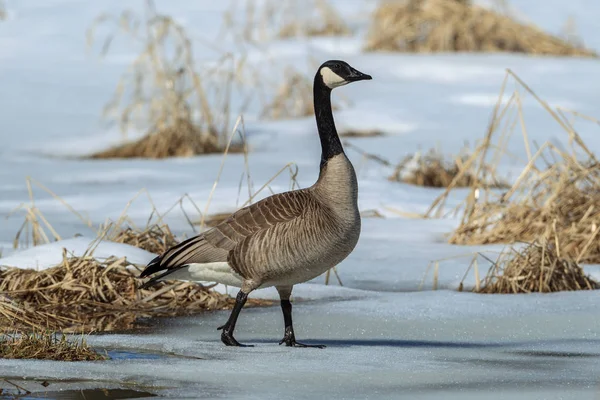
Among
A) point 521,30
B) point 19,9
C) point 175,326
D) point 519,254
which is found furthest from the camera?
point 19,9

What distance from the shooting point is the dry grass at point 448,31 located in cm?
1898

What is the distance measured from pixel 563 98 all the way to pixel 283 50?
17.1 feet

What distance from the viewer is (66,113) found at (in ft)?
53.7

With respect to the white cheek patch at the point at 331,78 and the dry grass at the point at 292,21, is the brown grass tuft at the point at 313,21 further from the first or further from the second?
the white cheek patch at the point at 331,78

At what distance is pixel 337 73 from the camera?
6.08 meters

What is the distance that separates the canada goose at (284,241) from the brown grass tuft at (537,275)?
6.52 feet

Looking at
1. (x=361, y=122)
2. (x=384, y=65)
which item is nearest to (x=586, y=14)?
(x=384, y=65)

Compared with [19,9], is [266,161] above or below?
below

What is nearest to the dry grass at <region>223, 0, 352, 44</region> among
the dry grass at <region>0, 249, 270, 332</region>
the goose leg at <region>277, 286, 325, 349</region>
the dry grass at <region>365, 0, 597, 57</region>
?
the dry grass at <region>365, 0, 597, 57</region>

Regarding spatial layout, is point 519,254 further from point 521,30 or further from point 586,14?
point 586,14

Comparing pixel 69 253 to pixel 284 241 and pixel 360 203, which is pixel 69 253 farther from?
pixel 360 203

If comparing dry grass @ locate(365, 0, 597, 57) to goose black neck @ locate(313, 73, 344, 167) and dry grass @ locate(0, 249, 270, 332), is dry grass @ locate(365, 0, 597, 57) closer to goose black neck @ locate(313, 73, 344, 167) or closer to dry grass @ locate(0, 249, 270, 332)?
dry grass @ locate(0, 249, 270, 332)

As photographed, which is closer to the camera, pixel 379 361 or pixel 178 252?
pixel 379 361

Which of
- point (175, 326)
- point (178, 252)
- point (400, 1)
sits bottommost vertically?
point (175, 326)
